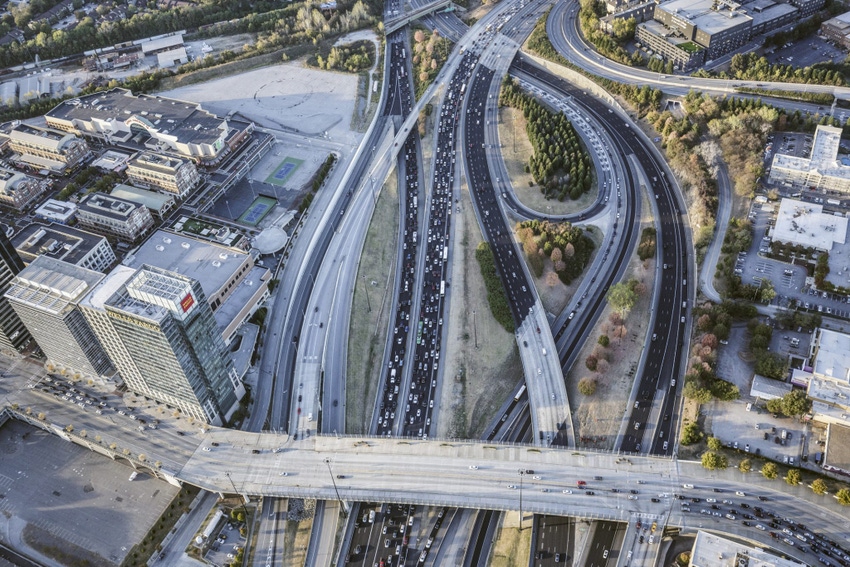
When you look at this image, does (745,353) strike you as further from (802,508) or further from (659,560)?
(659,560)

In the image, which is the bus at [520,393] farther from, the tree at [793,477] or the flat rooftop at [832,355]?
the flat rooftop at [832,355]

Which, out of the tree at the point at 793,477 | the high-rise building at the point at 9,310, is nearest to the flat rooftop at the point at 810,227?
the tree at the point at 793,477

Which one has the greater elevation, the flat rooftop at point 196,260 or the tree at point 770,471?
the flat rooftop at point 196,260

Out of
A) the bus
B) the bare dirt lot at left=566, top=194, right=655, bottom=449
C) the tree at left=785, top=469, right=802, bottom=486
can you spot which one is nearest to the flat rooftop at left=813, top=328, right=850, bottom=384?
the tree at left=785, top=469, right=802, bottom=486

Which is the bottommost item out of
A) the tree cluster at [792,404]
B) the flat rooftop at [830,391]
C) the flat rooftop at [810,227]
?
the tree cluster at [792,404]

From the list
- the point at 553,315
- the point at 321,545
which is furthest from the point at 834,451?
the point at 321,545

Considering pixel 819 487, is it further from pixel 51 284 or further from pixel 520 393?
pixel 51 284
